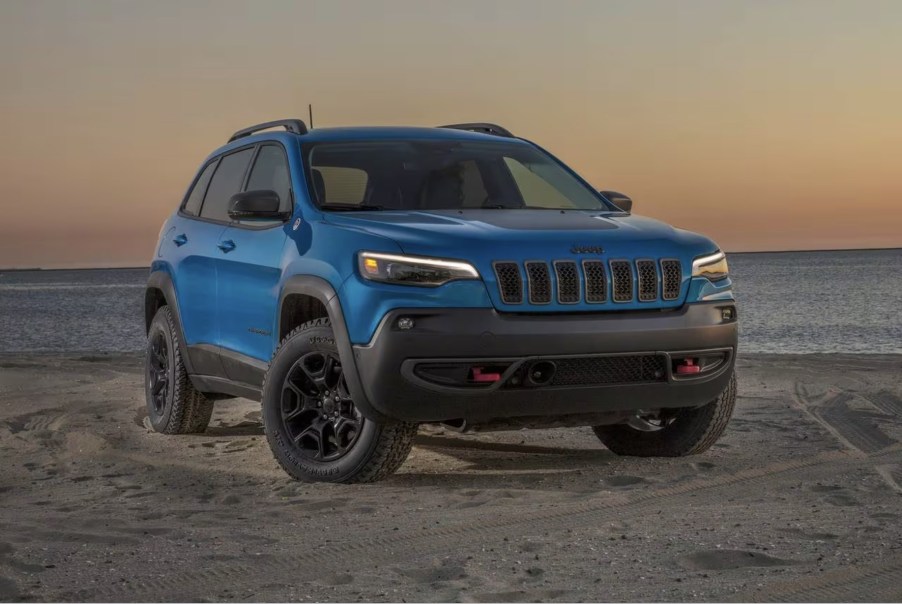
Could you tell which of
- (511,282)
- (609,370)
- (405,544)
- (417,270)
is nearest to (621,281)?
(609,370)

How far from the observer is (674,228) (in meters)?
6.76

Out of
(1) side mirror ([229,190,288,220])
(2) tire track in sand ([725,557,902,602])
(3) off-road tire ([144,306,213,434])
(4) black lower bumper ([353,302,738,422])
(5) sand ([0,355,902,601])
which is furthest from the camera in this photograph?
(3) off-road tire ([144,306,213,434])

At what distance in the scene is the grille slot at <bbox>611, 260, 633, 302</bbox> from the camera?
6152 mm

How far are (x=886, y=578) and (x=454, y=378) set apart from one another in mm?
2189

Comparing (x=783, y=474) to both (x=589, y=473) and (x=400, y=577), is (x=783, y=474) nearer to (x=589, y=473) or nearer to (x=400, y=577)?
(x=589, y=473)

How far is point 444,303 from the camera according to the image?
19.3ft

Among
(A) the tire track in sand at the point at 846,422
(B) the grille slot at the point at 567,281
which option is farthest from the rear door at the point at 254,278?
(A) the tire track in sand at the point at 846,422

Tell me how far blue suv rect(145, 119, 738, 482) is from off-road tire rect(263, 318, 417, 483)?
0.03 ft

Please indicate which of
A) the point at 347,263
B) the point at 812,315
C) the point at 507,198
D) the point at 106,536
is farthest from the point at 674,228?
the point at 812,315

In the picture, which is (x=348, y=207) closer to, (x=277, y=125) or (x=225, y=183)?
(x=277, y=125)

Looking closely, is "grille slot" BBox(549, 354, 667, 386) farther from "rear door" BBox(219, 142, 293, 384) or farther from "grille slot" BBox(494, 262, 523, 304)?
"rear door" BBox(219, 142, 293, 384)

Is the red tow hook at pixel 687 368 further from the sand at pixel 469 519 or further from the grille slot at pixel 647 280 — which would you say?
the sand at pixel 469 519

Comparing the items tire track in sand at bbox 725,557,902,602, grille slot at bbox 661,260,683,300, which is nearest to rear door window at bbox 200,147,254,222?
grille slot at bbox 661,260,683,300

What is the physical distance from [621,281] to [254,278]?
2.15 metres
